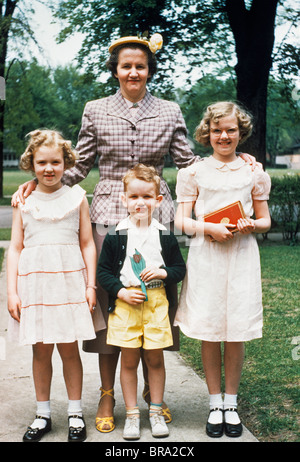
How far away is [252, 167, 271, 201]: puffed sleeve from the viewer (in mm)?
2984

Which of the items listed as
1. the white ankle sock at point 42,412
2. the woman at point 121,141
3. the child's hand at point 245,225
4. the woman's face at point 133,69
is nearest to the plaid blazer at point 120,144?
the woman at point 121,141

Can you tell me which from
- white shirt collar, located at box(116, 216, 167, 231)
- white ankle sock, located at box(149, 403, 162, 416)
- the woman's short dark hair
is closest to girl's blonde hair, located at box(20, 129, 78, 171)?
white shirt collar, located at box(116, 216, 167, 231)

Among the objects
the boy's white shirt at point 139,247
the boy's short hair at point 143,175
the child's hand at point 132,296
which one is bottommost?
the child's hand at point 132,296

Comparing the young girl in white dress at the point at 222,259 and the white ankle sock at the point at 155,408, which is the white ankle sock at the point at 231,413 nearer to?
the young girl in white dress at the point at 222,259

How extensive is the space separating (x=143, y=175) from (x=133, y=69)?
60cm

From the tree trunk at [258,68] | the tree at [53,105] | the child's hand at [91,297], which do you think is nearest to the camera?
the child's hand at [91,297]

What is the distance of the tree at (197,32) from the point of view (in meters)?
10.7

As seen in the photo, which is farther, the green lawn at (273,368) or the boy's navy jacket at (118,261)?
the green lawn at (273,368)

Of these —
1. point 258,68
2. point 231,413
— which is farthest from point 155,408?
point 258,68

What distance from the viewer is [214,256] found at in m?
2.95

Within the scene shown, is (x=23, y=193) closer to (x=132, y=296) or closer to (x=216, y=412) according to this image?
(x=132, y=296)

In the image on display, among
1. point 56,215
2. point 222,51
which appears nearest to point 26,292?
point 56,215

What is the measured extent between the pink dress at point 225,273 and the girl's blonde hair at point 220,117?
0.18 metres

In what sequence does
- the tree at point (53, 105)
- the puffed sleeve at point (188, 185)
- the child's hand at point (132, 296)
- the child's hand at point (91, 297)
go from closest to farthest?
the child's hand at point (132, 296) → the child's hand at point (91, 297) → the puffed sleeve at point (188, 185) → the tree at point (53, 105)
